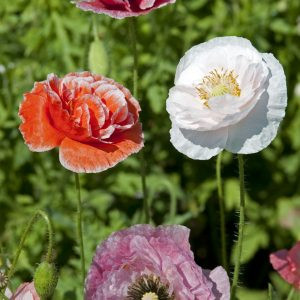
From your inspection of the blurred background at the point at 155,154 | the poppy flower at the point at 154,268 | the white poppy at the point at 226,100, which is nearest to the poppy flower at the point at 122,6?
the white poppy at the point at 226,100

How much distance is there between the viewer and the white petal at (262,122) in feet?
4.09

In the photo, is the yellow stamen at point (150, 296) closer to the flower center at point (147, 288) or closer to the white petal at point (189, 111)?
the flower center at point (147, 288)

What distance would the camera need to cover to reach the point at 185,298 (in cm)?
123

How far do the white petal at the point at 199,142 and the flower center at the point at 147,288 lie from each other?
0.67 feet

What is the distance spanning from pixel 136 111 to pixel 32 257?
3.15 feet

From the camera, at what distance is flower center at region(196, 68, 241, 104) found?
52.6 inches

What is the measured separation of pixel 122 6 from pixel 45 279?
0.52 m

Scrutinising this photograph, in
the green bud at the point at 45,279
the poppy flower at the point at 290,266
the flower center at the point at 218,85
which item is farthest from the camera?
the poppy flower at the point at 290,266

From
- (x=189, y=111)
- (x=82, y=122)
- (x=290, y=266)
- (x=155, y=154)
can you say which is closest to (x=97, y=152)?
(x=82, y=122)

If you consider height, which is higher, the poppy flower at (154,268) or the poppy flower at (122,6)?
the poppy flower at (122,6)

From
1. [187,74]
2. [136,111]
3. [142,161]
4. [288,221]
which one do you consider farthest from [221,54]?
[288,221]

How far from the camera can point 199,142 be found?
4.21ft

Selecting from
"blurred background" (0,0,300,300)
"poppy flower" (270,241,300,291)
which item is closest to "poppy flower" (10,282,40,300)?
"poppy flower" (270,241,300,291)

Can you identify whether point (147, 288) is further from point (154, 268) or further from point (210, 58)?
point (210, 58)
